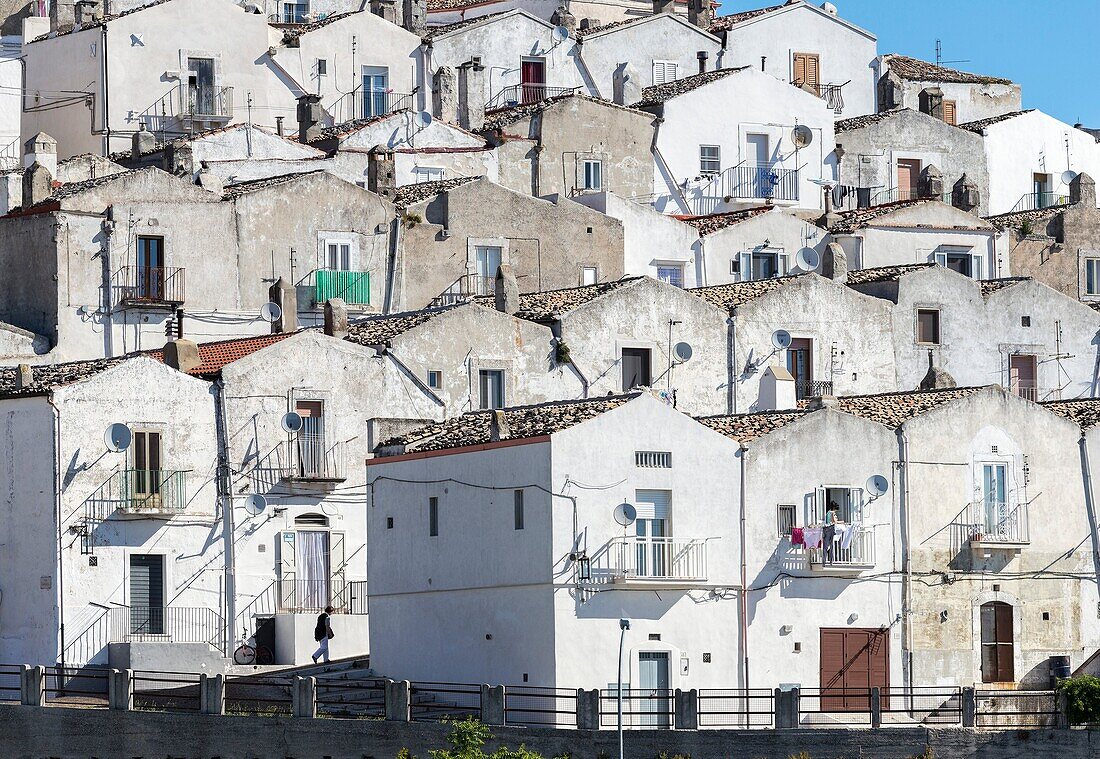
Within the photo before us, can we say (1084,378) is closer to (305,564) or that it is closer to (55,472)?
(305,564)

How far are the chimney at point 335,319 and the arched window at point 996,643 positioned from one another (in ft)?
56.8

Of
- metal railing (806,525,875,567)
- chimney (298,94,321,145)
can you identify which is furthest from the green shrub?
chimney (298,94,321,145)

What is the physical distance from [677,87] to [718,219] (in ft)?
26.4

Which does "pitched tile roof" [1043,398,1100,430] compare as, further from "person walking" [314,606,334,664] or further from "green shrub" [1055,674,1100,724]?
"person walking" [314,606,334,664]

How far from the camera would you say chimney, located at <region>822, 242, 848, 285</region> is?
7150 cm

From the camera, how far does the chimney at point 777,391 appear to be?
6397 centimetres

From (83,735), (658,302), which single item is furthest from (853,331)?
(83,735)

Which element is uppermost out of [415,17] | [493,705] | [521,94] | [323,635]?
[415,17]

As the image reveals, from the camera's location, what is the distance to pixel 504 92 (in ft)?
288

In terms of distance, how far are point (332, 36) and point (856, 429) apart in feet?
115

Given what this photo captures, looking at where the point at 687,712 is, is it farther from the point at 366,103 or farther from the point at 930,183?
the point at 366,103

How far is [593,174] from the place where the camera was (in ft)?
264

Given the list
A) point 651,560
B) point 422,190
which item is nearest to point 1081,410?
point 651,560

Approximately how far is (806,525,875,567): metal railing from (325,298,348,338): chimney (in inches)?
573
